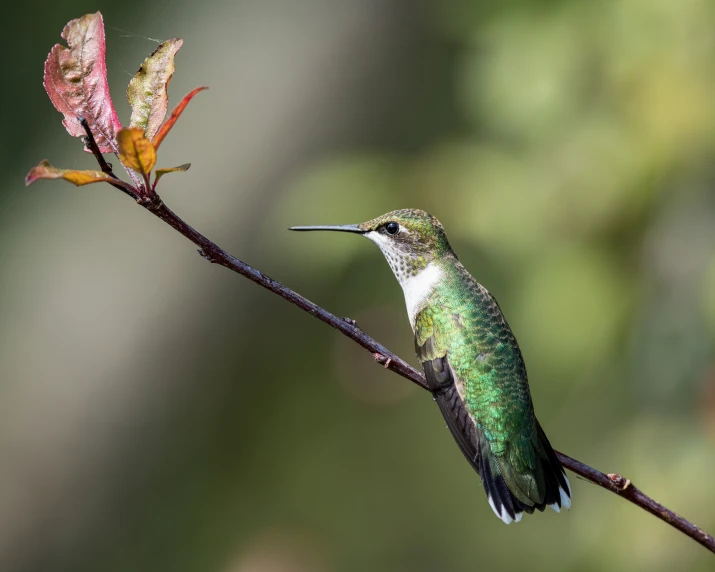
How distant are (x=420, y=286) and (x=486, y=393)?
0.31 meters

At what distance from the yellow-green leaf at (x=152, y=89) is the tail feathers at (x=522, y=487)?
1.06 meters

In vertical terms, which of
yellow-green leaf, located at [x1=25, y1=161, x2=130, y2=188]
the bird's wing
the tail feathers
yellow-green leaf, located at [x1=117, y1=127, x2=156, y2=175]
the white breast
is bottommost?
the tail feathers

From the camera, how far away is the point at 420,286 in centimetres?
198

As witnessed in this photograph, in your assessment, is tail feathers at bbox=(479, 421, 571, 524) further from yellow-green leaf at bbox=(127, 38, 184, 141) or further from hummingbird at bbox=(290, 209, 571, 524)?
yellow-green leaf at bbox=(127, 38, 184, 141)

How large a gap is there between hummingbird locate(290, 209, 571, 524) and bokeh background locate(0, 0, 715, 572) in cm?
63

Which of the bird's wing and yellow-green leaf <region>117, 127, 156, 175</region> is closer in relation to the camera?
yellow-green leaf <region>117, 127, 156, 175</region>

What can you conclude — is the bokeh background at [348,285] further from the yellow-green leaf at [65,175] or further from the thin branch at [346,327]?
the yellow-green leaf at [65,175]

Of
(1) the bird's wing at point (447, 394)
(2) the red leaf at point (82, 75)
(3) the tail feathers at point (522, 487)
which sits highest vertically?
(2) the red leaf at point (82, 75)

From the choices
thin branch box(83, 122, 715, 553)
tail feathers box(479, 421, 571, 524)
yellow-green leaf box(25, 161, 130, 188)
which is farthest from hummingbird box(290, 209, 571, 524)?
yellow-green leaf box(25, 161, 130, 188)

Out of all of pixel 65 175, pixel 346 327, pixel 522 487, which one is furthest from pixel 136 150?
pixel 522 487

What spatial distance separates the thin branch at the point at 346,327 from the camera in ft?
4.10

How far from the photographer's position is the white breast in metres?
1.94

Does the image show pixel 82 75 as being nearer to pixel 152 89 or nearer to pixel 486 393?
pixel 152 89

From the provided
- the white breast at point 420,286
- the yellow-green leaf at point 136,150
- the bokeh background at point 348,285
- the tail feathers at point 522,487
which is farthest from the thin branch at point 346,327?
the bokeh background at point 348,285
